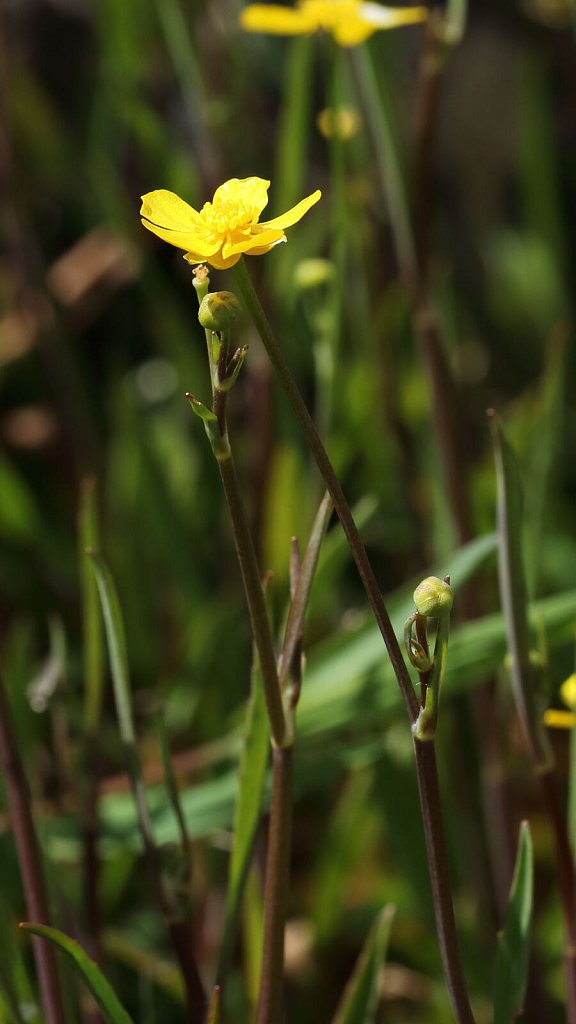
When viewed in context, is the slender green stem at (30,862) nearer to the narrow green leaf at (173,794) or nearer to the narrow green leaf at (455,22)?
the narrow green leaf at (173,794)

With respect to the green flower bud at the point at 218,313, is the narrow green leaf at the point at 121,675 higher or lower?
lower

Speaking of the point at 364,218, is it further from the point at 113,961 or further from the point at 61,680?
the point at 113,961

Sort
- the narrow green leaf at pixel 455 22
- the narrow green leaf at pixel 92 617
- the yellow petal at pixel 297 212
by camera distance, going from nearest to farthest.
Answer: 1. the yellow petal at pixel 297 212
2. the narrow green leaf at pixel 92 617
3. the narrow green leaf at pixel 455 22

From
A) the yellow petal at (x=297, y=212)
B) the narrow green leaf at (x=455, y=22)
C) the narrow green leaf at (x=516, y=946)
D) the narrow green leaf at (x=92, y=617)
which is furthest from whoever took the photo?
the narrow green leaf at (x=455, y=22)

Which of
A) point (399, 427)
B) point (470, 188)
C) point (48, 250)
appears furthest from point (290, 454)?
point (470, 188)

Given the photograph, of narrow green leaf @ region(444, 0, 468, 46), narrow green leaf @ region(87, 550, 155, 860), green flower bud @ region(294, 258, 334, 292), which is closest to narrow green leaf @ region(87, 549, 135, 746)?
narrow green leaf @ region(87, 550, 155, 860)

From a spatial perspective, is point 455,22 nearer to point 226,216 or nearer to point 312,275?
point 312,275

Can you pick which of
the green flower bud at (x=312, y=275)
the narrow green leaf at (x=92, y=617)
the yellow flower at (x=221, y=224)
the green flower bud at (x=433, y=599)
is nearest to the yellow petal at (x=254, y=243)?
the yellow flower at (x=221, y=224)
